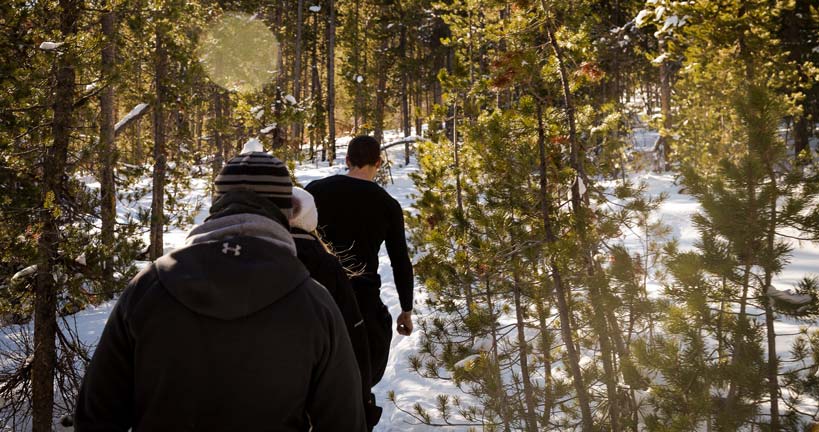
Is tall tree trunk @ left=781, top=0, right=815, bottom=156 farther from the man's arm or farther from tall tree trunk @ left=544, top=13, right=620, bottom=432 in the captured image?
the man's arm

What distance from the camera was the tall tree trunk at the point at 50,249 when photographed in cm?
601

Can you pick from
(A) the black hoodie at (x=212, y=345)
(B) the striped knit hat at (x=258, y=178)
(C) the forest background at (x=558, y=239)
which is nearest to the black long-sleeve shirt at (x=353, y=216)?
(C) the forest background at (x=558, y=239)

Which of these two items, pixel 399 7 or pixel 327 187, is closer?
pixel 327 187

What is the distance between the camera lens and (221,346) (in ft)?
4.95

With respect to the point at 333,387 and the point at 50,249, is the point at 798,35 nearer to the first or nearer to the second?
the point at 50,249

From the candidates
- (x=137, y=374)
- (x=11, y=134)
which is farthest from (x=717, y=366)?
(x=11, y=134)

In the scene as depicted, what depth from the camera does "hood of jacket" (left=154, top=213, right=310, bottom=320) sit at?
1487mm

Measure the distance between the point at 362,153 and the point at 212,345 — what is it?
2.53m

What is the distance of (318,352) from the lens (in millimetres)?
1637

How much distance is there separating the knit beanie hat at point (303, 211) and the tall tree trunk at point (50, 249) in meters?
4.43

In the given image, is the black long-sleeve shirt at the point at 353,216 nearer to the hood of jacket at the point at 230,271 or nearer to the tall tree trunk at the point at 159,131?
the hood of jacket at the point at 230,271

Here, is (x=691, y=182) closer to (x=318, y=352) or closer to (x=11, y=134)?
(x=318, y=352)

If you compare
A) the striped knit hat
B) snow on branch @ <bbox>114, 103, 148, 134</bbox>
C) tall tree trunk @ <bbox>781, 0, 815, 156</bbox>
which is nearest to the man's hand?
the striped knit hat

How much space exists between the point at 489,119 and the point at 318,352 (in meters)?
3.46
